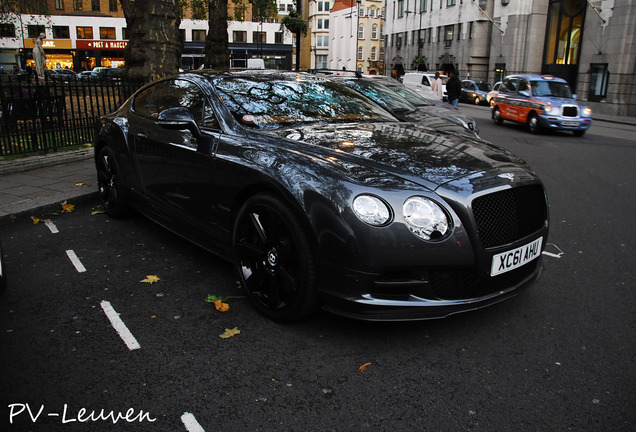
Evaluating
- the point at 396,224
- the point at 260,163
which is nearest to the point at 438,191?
the point at 396,224

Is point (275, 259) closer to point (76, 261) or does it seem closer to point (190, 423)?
point (190, 423)

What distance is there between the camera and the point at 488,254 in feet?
9.97

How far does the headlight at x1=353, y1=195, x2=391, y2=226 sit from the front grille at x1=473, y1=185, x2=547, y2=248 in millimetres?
→ 543

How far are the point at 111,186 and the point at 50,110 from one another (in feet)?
13.9

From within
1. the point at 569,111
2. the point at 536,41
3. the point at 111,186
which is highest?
the point at 536,41

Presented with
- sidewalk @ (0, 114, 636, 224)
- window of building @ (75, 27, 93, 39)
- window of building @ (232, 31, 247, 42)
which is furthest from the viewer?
window of building @ (232, 31, 247, 42)

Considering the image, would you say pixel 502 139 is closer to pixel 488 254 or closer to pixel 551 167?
pixel 551 167

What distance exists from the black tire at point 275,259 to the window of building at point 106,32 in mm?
73927

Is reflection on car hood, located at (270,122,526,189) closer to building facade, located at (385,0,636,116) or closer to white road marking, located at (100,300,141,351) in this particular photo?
white road marking, located at (100,300,141,351)

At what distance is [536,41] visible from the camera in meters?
37.8

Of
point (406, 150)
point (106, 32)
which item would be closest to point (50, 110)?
point (406, 150)

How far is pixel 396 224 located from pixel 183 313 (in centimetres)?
165

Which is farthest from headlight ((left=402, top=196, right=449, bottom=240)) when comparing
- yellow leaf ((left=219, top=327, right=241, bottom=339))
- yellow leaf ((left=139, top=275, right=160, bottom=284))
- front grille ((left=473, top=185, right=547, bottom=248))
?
yellow leaf ((left=139, top=275, right=160, bottom=284))

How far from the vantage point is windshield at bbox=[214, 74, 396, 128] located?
13.3 ft
